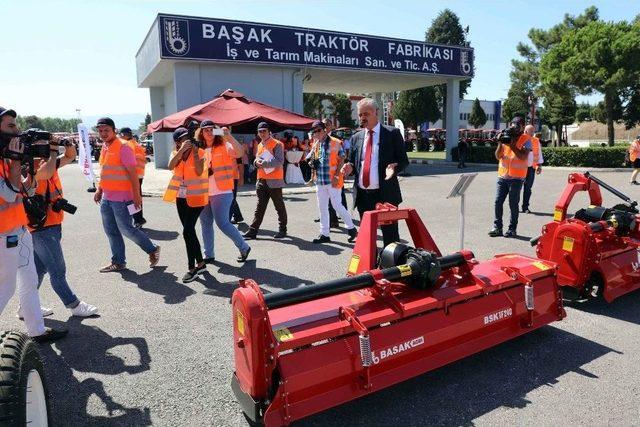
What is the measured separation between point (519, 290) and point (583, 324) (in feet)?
3.44

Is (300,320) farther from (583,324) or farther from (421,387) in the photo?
(583,324)

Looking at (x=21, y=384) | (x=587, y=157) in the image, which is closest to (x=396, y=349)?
(x=21, y=384)

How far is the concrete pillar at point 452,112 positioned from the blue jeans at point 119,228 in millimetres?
21724

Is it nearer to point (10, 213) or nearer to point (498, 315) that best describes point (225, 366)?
point (10, 213)

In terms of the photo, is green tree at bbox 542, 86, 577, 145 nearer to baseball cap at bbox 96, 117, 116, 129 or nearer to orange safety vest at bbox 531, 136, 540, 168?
orange safety vest at bbox 531, 136, 540, 168

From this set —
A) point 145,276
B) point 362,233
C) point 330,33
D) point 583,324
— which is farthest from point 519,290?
point 330,33

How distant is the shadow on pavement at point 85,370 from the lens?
282 centimetres

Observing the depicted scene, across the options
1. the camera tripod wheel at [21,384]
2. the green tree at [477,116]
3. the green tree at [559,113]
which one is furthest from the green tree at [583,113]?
the camera tripod wheel at [21,384]

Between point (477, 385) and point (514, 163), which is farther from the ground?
point (514, 163)

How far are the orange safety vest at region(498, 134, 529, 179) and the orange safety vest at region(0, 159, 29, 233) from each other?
6504mm

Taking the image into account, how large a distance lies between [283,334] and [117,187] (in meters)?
3.75

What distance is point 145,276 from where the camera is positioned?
578cm

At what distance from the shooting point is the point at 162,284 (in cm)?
546

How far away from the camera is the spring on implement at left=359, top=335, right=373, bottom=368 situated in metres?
2.68
